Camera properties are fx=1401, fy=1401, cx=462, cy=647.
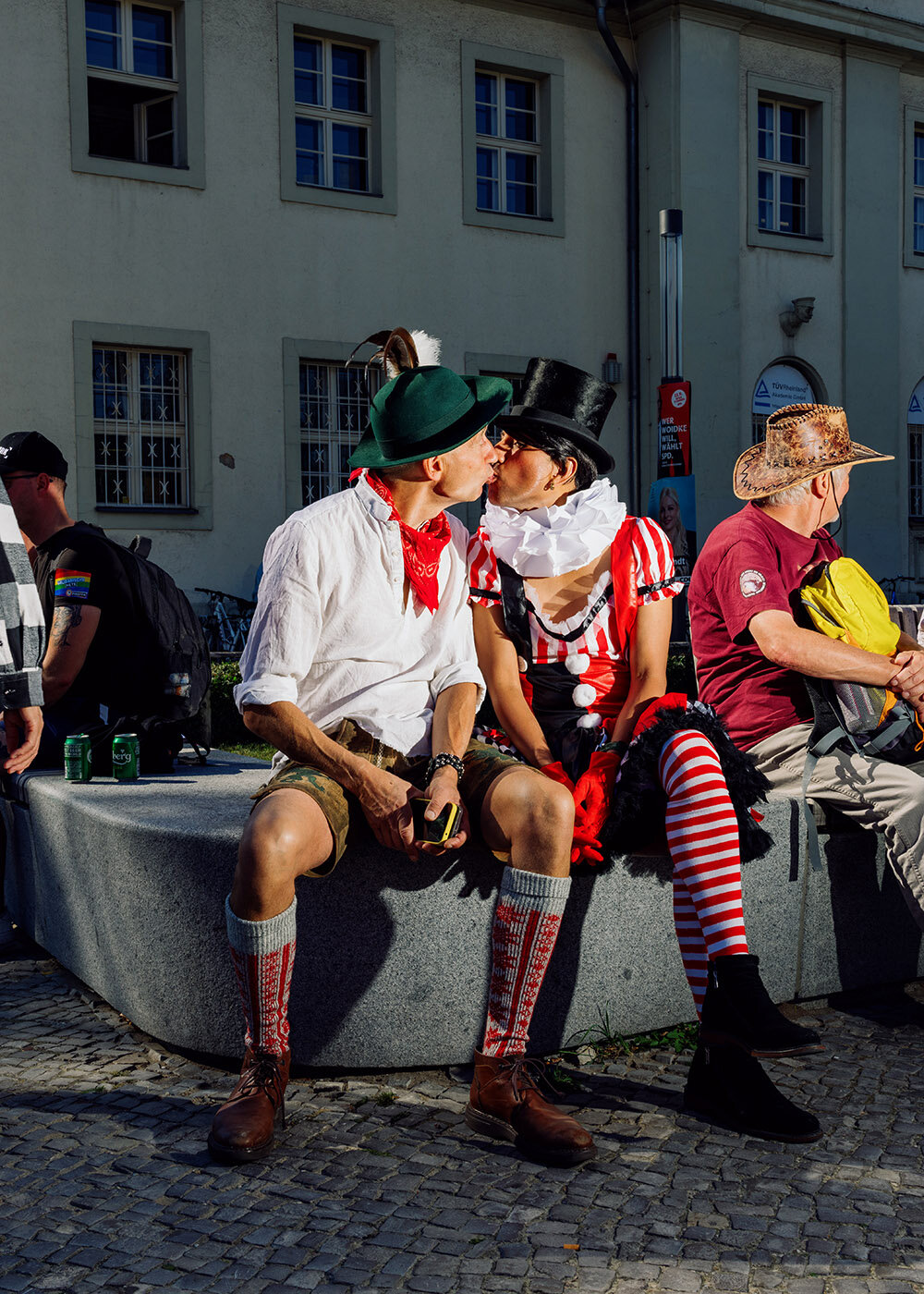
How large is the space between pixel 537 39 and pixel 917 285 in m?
6.86

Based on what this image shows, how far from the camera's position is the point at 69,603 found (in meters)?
4.92

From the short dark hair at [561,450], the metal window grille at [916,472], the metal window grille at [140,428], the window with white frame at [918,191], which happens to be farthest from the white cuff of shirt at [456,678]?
the window with white frame at [918,191]

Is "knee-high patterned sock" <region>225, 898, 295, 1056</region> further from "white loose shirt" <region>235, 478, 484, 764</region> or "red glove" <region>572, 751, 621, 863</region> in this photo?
"red glove" <region>572, 751, 621, 863</region>

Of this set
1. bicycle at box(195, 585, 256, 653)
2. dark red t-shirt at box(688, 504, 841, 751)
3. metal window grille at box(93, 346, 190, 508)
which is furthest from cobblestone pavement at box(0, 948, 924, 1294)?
metal window grille at box(93, 346, 190, 508)

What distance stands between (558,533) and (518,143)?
14.6m

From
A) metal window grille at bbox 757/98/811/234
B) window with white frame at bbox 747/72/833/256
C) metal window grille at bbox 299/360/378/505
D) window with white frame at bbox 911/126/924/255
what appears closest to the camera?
metal window grille at bbox 299/360/378/505

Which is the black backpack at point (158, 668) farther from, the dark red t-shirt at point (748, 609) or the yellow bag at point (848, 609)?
the yellow bag at point (848, 609)

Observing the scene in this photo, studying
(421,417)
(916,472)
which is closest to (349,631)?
(421,417)

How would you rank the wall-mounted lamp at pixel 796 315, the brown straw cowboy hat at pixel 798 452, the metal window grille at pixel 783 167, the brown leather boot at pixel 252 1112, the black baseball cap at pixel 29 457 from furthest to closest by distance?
the metal window grille at pixel 783 167 → the wall-mounted lamp at pixel 796 315 → the black baseball cap at pixel 29 457 → the brown straw cowboy hat at pixel 798 452 → the brown leather boot at pixel 252 1112

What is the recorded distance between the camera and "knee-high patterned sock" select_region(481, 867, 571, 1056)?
3.30 metres

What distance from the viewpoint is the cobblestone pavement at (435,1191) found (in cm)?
258

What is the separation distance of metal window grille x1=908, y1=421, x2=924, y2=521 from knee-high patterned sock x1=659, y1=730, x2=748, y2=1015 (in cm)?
1862

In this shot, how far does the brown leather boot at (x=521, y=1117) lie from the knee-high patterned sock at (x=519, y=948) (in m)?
0.05

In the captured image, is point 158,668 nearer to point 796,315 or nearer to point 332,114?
point 332,114
